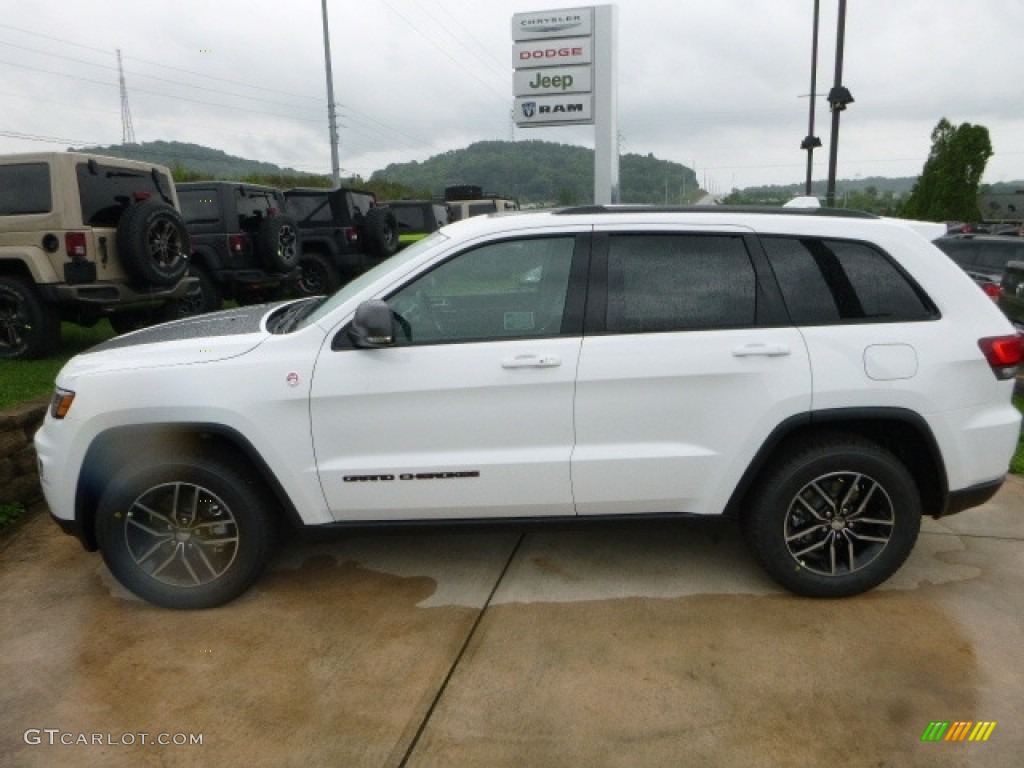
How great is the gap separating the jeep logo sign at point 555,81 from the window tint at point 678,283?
11225 mm

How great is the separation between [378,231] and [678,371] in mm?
10523

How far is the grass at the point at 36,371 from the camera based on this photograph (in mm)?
5477

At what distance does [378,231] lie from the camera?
43.0 feet

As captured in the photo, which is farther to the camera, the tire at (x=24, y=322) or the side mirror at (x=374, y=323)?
the tire at (x=24, y=322)

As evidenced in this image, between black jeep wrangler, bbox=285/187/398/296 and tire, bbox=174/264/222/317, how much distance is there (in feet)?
7.96

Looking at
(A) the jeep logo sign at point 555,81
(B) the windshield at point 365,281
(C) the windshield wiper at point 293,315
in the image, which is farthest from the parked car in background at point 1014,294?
(A) the jeep logo sign at point 555,81

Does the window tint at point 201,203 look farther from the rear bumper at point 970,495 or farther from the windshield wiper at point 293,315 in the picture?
the rear bumper at point 970,495

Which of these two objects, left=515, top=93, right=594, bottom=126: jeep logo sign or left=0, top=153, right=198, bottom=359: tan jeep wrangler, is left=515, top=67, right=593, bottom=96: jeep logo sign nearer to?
left=515, top=93, right=594, bottom=126: jeep logo sign

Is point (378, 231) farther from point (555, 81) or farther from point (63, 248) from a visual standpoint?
point (63, 248)

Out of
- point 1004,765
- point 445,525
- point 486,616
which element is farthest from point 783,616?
point 445,525

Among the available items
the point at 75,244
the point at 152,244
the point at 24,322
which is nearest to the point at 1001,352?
the point at 152,244

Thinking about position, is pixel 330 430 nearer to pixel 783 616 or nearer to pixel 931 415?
pixel 783 616

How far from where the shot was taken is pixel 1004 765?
2.52 meters

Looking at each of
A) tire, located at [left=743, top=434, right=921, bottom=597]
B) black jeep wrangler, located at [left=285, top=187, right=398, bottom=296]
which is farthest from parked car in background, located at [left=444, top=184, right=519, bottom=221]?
tire, located at [left=743, top=434, right=921, bottom=597]
